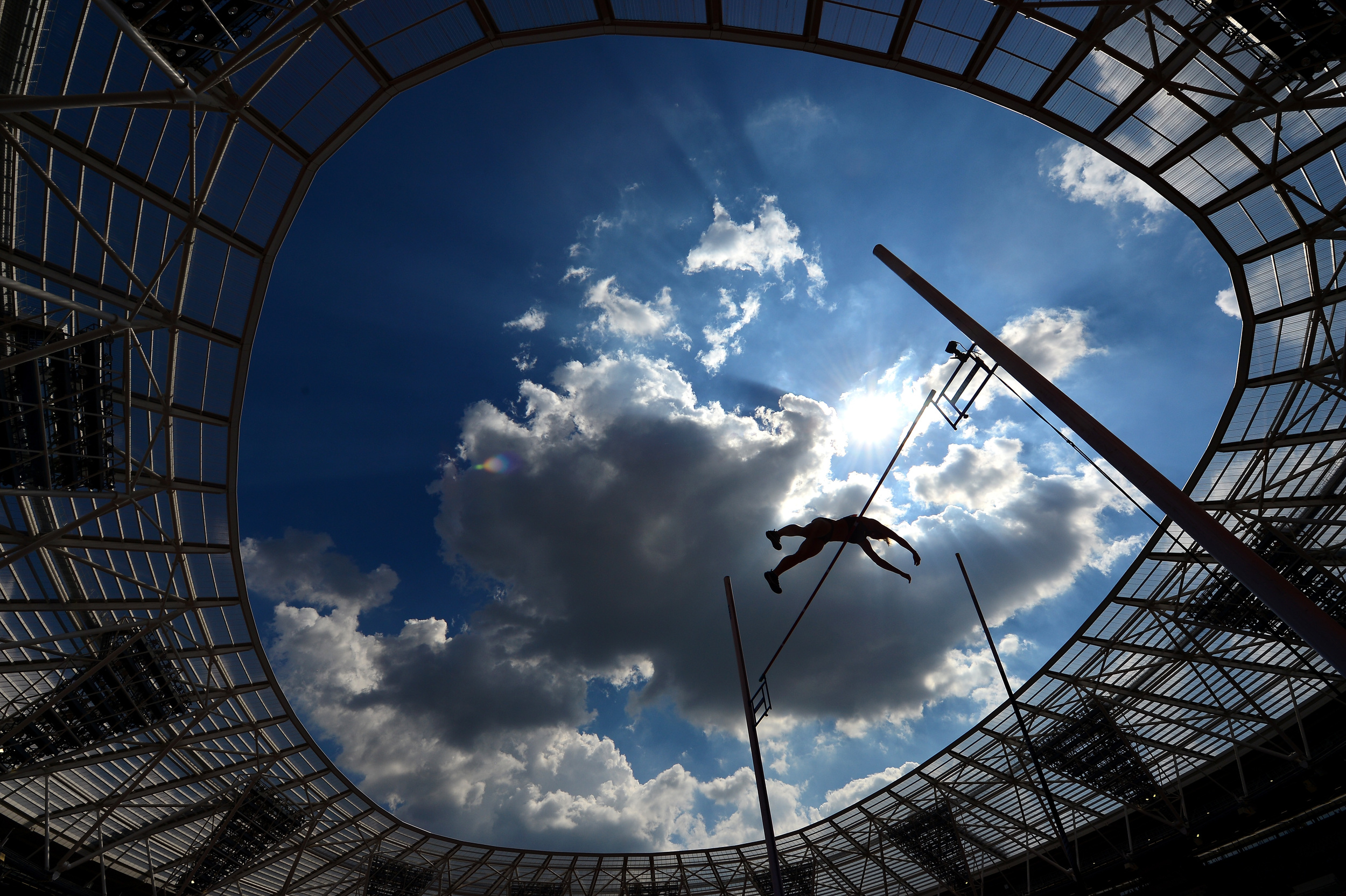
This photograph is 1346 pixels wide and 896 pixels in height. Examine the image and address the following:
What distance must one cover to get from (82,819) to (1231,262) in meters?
35.7

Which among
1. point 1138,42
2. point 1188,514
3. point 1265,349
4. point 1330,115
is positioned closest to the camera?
point 1188,514

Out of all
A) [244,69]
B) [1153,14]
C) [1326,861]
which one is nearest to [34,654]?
[244,69]

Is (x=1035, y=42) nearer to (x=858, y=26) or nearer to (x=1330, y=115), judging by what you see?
(x=858, y=26)

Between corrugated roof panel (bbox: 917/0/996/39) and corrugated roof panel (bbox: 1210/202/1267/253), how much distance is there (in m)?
6.67

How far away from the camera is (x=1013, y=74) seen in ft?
38.7

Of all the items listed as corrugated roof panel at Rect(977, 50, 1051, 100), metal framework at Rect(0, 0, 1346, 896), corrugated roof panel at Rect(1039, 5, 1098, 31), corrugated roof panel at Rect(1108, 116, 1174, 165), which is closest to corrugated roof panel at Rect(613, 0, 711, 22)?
metal framework at Rect(0, 0, 1346, 896)

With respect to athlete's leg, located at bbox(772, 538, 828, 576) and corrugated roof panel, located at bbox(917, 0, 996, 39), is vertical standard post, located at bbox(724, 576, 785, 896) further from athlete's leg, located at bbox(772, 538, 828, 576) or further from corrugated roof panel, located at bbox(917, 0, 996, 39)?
corrugated roof panel, located at bbox(917, 0, 996, 39)

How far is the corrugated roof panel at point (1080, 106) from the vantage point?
11.8 metres

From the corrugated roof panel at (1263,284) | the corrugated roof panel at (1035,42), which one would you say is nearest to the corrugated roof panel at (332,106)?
the corrugated roof panel at (1035,42)

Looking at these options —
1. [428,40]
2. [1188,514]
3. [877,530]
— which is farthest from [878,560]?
[428,40]

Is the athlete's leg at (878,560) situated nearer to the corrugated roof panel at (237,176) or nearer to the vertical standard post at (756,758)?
the vertical standard post at (756,758)

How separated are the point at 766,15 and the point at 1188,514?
10.4 m

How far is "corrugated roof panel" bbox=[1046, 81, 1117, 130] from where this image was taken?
38.7ft

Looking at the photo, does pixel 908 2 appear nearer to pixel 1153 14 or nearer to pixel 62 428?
pixel 1153 14
